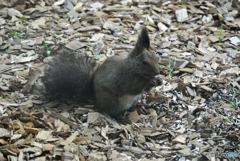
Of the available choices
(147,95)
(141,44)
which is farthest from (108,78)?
(147,95)

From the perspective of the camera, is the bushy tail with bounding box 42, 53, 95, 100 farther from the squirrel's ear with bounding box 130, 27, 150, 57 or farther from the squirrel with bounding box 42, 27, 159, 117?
the squirrel's ear with bounding box 130, 27, 150, 57

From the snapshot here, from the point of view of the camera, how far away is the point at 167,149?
4.17m

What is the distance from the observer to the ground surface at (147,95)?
4051 mm

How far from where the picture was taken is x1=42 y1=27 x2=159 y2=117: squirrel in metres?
4.57

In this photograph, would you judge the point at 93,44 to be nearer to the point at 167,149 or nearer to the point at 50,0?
the point at 50,0

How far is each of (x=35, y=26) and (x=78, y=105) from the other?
7.39 feet

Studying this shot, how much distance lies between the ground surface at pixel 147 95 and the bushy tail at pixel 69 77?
0.24 m

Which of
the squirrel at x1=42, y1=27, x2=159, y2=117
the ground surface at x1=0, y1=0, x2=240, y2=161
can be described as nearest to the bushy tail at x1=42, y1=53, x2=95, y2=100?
the squirrel at x1=42, y1=27, x2=159, y2=117

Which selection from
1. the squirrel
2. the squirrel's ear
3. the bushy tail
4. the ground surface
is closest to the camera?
the ground surface

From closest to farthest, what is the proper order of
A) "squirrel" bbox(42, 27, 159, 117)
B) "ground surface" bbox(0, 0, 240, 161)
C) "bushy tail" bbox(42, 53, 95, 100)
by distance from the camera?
1. "ground surface" bbox(0, 0, 240, 161)
2. "squirrel" bbox(42, 27, 159, 117)
3. "bushy tail" bbox(42, 53, 95, 100)

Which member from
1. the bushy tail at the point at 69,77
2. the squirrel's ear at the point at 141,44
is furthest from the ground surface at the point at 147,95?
the squirrel's ear at the point at 141,44

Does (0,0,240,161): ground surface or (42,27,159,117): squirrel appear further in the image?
(42,27,159,117): squirrel

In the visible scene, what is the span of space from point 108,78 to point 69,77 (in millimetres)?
562

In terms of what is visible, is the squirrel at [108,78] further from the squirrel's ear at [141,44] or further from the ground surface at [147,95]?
the ground surface at [147,95]
